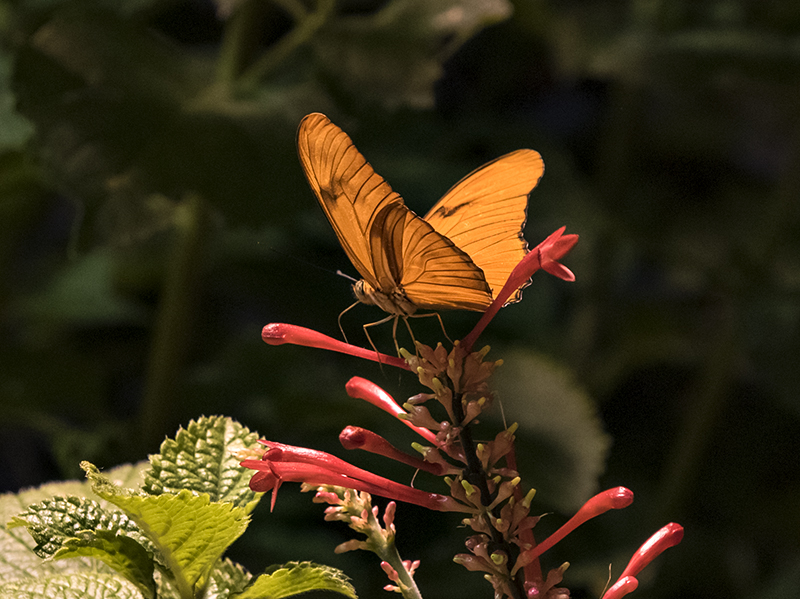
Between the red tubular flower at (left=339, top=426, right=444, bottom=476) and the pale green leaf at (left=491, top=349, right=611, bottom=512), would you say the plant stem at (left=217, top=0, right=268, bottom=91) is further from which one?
the red tubular flower at (left=339, top=426, right=444, bottom=476)

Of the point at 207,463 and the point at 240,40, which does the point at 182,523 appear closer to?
the point at 207,463

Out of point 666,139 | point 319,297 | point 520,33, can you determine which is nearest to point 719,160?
point 666,139

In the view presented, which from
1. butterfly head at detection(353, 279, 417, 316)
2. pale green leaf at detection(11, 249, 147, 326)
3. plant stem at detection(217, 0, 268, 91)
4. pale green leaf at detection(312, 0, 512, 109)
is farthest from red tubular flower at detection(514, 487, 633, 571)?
pale green leaf at detection(11, 249, 147, 326)

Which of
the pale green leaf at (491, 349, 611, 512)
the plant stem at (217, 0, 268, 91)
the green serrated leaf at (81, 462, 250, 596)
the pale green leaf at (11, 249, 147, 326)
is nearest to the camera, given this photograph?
the green serrated leaf at (81, 462, 250, 596)

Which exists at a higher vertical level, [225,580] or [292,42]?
[292,42]

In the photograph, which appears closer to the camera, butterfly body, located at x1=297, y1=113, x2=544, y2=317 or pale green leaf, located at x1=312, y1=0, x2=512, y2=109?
butterfly body, located at x1=297, y1=113, x2=544, y2=317

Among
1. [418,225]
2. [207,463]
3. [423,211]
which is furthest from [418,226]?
[423,211]

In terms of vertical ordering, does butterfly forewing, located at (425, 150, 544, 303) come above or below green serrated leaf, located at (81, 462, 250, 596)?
above
